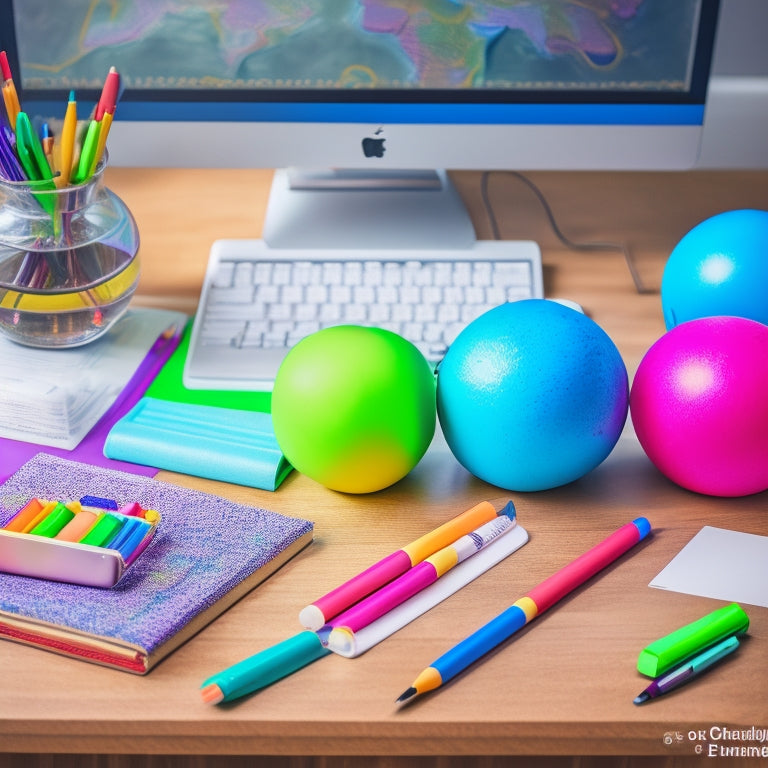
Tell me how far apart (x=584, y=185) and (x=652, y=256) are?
18cm

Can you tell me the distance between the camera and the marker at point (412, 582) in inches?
18.7

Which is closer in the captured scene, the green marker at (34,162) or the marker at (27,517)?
the marker at (27,517)

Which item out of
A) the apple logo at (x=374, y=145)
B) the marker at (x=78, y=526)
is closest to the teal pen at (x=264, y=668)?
the marker at (x=78, y=526)

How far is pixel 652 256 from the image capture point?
0.89 metres

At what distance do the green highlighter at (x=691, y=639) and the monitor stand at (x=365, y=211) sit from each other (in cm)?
43

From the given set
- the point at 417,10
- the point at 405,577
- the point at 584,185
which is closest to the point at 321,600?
the point at 405,577

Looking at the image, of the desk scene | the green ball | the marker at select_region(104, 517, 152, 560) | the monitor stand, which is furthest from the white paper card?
the monitor stand

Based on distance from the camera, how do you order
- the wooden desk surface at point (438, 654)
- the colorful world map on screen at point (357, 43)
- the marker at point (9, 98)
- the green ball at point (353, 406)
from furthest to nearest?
the colorful world map on screen at point (357, 43) → the marker at point (9, 98) → the green ball at point (353, 406) → the wooden desk surface at point (438, 654)

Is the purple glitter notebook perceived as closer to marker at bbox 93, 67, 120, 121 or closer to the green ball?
the green ball

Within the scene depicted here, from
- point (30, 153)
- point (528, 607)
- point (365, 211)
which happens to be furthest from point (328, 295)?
point (528, 607)

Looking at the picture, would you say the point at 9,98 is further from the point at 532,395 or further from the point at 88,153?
the point at 532,395

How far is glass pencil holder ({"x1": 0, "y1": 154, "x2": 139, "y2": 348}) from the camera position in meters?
0.67

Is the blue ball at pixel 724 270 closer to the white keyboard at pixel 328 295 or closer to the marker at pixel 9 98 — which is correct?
the white keyboard at pixel 328 295

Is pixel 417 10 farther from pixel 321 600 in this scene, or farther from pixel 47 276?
pixel 321 600
